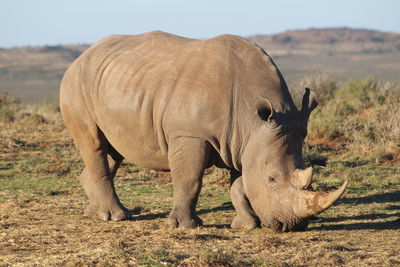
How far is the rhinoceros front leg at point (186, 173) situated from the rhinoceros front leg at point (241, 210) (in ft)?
1.51

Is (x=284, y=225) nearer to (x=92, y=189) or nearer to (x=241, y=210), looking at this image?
(x=241, y=210)

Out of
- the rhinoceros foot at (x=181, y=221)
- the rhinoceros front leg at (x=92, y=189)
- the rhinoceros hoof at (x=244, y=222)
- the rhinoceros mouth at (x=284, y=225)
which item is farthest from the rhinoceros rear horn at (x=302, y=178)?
the rhinoceros front leg at (x=92, y=189)

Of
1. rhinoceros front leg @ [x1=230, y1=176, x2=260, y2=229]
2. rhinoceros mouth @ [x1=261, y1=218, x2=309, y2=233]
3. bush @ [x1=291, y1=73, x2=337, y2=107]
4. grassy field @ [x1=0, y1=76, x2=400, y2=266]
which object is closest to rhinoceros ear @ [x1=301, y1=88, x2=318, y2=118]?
rhinoceros front leg @ [x1=230, y1=176, x2=260, y2=229]

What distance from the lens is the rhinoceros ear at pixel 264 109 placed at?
25.6ft

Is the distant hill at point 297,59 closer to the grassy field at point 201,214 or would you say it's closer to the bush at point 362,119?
the bush at point 362,119

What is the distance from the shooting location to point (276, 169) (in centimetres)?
787

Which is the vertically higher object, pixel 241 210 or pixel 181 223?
pixel 241 210

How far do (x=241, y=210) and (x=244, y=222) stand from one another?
14 cm

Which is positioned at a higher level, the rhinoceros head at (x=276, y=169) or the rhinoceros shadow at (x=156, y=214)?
the rhinoceros head at (x=276, y=169)

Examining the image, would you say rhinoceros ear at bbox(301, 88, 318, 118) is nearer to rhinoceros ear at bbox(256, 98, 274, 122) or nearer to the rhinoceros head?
the rhinoceros head

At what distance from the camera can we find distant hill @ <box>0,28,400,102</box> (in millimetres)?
60844

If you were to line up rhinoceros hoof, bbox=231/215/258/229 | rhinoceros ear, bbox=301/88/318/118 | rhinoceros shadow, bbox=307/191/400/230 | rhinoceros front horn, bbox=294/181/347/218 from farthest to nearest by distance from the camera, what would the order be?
rhinoceros shadow, bbox=307/191/400/230
rhinoceros hoof, bbox=231/215/258/229
rhinoceros ear, bbox=301/88/318/118
rhinoceros front horn, bbox=294/181/347/218

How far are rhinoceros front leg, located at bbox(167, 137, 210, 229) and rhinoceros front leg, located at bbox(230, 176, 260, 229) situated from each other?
0.46 m

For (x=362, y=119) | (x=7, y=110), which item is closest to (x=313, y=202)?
(x=362, y=119)
